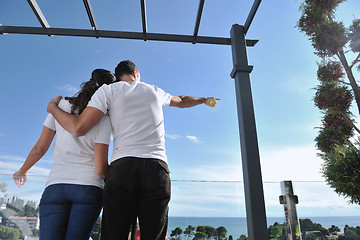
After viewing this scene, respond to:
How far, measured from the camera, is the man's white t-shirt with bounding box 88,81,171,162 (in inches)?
34.9

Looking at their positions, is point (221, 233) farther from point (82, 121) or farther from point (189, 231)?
point (82, 121)

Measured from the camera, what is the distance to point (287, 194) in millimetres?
2182

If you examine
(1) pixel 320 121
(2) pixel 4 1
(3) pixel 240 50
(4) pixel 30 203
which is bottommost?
(4) pixel 30 203

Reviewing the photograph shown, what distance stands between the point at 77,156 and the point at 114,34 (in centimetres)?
127

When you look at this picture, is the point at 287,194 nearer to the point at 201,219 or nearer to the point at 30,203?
the point at 201,219

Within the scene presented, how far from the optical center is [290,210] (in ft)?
7.05

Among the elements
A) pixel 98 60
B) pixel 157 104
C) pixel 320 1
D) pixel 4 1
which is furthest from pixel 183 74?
pixel 157 104

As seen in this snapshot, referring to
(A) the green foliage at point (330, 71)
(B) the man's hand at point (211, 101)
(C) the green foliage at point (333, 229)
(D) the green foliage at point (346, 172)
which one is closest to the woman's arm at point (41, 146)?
(B) the man's hand at point (211, 101)

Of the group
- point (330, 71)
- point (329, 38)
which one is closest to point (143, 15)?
point (330, 71)

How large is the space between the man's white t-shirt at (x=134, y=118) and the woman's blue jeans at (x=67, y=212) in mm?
173

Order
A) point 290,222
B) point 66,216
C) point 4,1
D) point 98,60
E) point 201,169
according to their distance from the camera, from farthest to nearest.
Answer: point 201,169
point 98,60
point 4,1
point 290,222
point 66,216

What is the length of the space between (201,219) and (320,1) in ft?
30.3

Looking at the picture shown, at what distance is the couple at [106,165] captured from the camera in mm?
832

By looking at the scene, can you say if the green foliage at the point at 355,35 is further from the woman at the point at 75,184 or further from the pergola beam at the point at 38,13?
the woman at the point at 75,184
